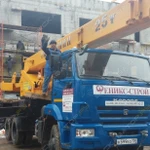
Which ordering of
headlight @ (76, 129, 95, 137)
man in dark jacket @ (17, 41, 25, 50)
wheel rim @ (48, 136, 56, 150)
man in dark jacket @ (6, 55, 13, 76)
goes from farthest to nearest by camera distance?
1. man in dark jacket @ (17, 41, 25, 50)
2. man in dark jacket @ (6, 55, 13, 76)
3. wheel rim @ (48, 136, 56, 150)
4. headlight @ (76, 129, 95, 137)

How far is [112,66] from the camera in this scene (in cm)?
605

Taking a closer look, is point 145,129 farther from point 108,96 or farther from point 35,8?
point 35,8

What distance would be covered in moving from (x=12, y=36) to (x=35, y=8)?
3.07 m

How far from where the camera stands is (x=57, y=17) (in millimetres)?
25547

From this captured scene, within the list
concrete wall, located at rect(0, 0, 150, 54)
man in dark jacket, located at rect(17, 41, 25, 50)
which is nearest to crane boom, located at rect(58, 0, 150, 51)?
man in dark jacket, located at rect(17, 41, 25, 50)

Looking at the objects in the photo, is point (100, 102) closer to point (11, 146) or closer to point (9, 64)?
point (11, 146)

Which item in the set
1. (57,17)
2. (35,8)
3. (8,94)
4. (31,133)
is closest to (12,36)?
(35,8)

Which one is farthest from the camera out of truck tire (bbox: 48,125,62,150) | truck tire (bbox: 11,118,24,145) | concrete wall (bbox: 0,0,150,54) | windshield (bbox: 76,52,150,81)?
concrete wall (bbox: 0,0,150,54)

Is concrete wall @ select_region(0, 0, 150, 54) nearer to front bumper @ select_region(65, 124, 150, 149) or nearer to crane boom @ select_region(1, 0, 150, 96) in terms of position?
crane boom @ select_region(1, 0, 150, 96)

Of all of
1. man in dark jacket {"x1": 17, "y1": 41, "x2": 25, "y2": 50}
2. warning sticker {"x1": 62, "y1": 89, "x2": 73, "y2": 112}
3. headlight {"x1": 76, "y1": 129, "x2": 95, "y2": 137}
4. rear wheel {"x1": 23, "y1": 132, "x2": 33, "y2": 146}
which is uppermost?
man in dark jacket {"x1": 17, "y1": 41, "x2": 25, "y2": 50}

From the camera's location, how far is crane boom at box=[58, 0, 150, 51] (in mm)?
5352

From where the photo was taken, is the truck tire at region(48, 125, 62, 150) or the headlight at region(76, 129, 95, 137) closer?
the headlight at region(76, 129, 95, 137)

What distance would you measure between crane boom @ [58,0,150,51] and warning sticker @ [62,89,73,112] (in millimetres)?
1443

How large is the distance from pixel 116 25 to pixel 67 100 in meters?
1.80
